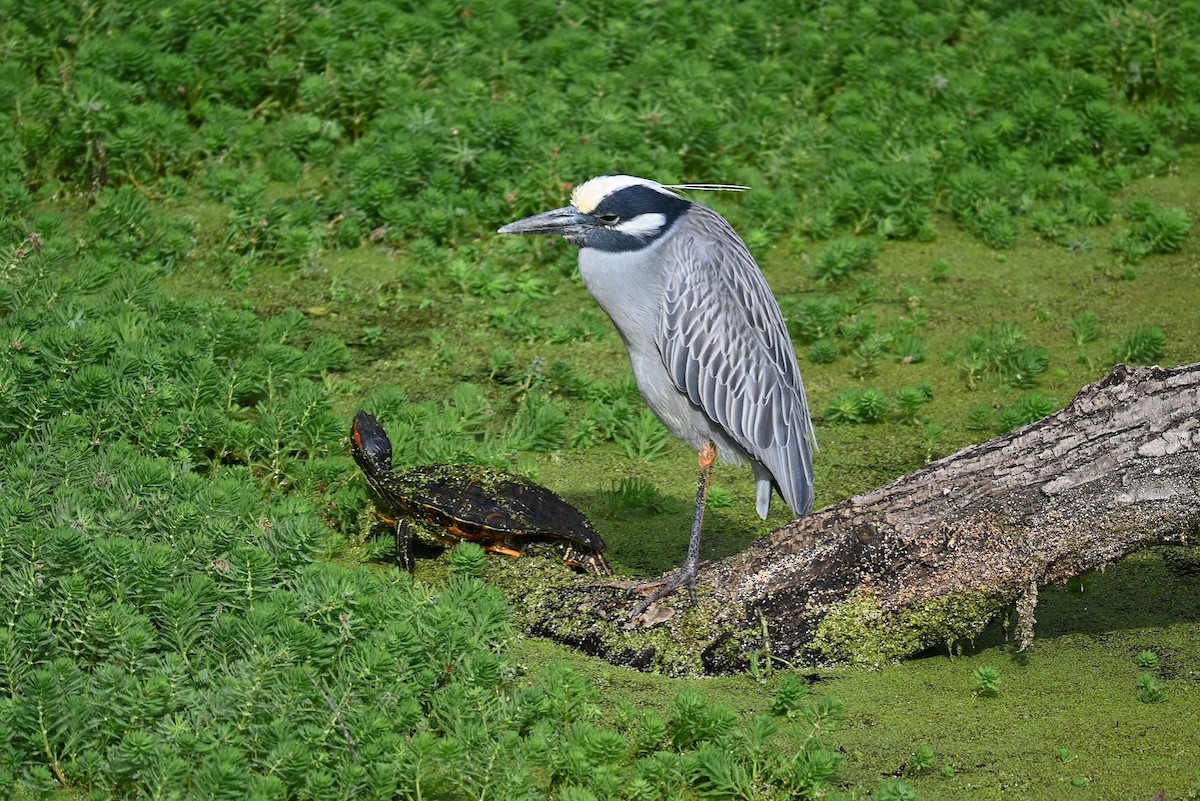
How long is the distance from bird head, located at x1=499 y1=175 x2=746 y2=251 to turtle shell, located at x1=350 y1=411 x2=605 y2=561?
3.29 feet

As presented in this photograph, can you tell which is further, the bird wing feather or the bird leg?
the bird wing feather

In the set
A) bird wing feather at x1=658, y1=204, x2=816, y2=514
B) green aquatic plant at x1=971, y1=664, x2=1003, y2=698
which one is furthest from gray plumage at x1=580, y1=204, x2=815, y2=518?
green aquatic plant at x1=971, y1=664, x2=1003, y2=698

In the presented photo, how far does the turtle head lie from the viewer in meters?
5.73

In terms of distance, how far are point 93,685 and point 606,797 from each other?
1551 mm

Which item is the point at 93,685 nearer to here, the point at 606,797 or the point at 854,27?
the point at 606,797

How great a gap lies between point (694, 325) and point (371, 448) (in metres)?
1.43

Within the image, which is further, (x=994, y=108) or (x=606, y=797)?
(x=994, y=108)

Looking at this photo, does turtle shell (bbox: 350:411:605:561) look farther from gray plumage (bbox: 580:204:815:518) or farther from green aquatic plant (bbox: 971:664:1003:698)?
green aquatic plant (bbox: 971:664:1003:698)

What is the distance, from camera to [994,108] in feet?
30.2

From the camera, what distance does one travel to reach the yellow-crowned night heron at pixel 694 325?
5504 mm

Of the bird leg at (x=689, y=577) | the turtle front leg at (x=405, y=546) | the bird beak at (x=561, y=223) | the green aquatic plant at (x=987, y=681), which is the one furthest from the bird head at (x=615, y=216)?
the green aquatic plant at (x=987, y=681)

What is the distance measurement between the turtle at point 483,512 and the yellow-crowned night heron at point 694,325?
509 mm

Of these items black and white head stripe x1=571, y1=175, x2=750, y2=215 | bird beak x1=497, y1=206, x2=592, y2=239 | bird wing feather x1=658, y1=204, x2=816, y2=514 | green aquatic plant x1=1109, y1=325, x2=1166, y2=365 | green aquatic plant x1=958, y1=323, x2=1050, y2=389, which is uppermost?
black and white head stripe x1=571, y1=175, x2=750, y2=215

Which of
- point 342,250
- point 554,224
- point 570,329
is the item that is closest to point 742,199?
point 570,329
